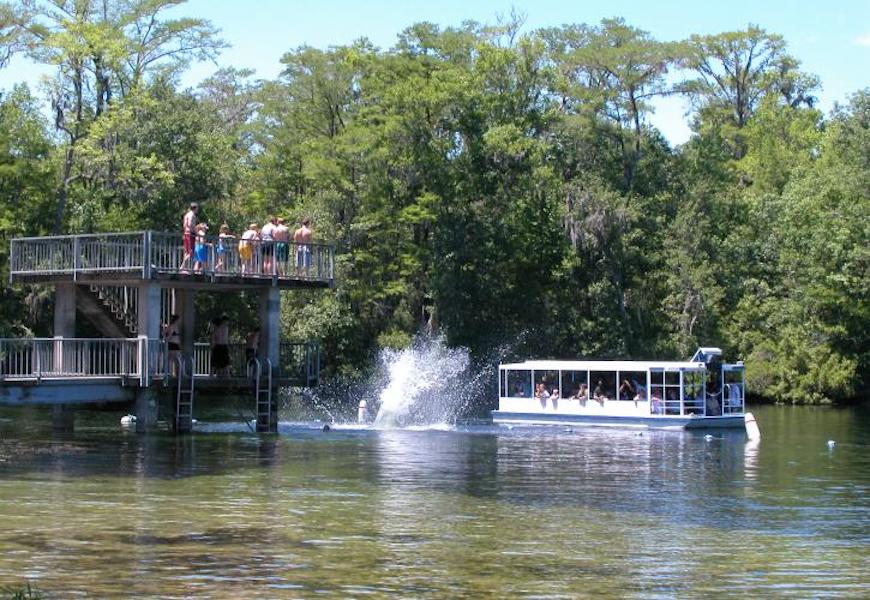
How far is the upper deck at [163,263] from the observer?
42375mm

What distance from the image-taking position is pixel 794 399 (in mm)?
75312

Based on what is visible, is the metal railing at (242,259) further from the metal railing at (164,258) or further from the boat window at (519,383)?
the boat window at (519,383)

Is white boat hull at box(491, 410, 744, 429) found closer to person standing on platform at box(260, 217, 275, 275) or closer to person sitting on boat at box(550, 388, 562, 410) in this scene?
person sitting on boat at box(550, 388, 562, 410)

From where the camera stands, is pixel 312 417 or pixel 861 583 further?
pixel 312 417

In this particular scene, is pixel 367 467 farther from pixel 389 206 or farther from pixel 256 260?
pixel 389 206

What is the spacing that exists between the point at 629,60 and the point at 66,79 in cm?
2819

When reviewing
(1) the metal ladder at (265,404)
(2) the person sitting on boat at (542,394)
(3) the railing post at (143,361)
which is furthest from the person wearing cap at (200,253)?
(2) the person sitting on boat at (542,394)

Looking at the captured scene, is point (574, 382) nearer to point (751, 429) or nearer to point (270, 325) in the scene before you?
point (751, 429)

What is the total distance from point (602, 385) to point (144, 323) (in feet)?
58.7

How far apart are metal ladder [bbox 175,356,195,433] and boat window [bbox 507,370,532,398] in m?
14.9

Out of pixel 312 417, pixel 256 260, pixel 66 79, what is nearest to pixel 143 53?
pixel 66 79

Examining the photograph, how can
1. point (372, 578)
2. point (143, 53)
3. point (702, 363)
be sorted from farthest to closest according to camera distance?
1. point (143, 53)
2. point (702, 363)
3. point (372, 578)

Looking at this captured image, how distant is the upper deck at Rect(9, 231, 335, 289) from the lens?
4238cm

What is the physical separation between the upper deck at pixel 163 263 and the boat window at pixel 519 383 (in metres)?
11.5
